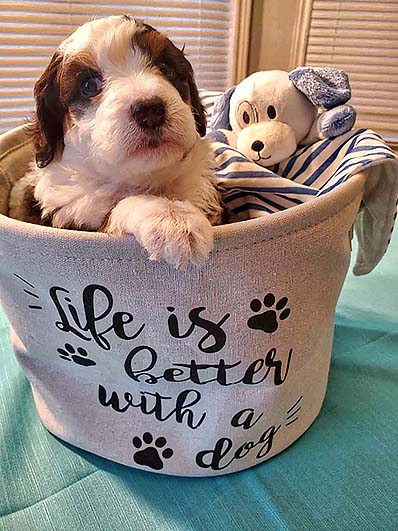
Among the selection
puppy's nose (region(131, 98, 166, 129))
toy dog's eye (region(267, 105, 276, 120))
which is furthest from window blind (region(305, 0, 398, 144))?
puppy's nose (region(131, 98, 166, 129))

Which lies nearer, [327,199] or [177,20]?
[327,199]

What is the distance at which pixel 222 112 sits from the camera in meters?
1.22

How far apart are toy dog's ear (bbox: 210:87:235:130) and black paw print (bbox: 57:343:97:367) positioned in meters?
0.71

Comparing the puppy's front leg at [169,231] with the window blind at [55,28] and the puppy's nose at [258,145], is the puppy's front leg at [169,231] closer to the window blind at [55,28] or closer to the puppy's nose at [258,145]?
the puppy's nose at [258,145]

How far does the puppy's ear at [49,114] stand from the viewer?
791 millimetres

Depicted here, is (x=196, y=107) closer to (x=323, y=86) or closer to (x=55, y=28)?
(x=323, y=86)

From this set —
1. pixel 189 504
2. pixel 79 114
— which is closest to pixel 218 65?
pixel 79 114

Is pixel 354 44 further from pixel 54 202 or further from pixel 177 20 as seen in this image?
pixel 54 202

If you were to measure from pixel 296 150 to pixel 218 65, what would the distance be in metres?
1.25

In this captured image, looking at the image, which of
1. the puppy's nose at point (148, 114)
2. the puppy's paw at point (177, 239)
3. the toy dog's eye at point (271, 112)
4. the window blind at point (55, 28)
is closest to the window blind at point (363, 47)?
the window blind at point (55, 28)

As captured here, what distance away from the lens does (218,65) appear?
2.17 metres

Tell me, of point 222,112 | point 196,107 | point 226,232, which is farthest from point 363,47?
point 226,232

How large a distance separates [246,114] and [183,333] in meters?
0.62

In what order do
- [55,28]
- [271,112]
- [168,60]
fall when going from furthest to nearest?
1. [55,28]
2. [271,112]
3. [168,60]
